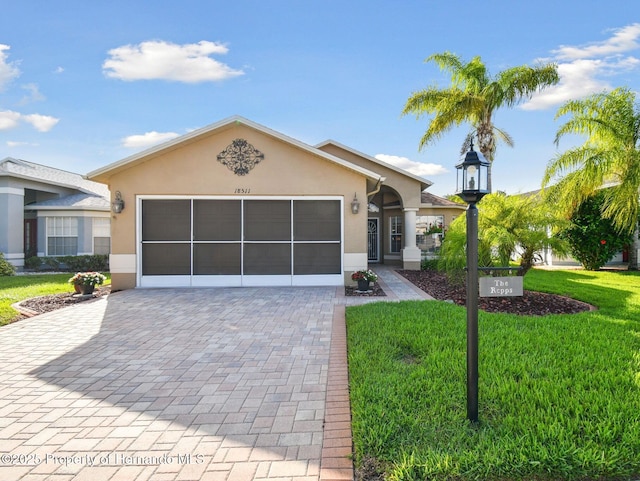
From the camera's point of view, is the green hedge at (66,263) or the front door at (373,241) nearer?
the green hedge at (66,263)

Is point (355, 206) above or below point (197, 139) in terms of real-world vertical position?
below

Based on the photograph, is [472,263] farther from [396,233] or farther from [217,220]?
[396,233]

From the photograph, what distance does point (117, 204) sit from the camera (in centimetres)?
1116

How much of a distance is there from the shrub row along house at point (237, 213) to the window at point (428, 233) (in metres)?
7.57

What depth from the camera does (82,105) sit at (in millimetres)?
15516

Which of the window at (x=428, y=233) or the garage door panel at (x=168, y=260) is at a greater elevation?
the window at (x=428, y=233)

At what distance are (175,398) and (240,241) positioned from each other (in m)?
7.89

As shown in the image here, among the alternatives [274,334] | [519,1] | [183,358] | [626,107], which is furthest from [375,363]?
[626,107]

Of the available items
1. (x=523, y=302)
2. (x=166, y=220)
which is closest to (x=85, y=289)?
(x=166, y=220)

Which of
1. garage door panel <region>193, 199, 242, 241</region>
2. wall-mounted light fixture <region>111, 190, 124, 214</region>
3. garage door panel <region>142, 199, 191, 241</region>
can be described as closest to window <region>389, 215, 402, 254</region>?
garage door panel <region>193, 199, 242, 241</region>

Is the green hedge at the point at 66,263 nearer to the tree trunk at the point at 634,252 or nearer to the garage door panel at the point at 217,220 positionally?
the garage door panel at the point at 217,220

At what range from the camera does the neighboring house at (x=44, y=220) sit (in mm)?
16828

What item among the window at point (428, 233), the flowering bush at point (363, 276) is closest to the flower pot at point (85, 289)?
the flowering bush at point (363, 276)

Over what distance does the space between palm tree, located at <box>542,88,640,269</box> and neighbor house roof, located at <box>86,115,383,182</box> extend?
867cm
